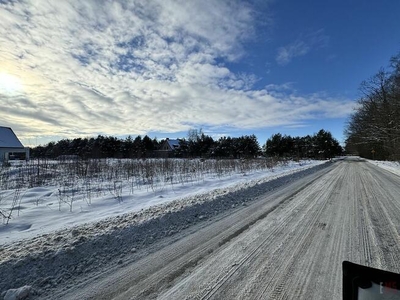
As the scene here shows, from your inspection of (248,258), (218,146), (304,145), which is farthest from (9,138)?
(304,145)

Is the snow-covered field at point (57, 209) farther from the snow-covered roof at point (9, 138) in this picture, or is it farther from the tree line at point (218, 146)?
the tree line at point (218, 146)

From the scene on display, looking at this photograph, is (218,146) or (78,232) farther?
(218,146)

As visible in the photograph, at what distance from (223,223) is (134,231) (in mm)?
1958

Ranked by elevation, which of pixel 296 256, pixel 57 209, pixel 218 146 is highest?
pixel 218 146

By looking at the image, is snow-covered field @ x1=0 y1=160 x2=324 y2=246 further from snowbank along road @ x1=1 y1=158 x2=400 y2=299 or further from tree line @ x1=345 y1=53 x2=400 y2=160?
tree line @ x1=345 y1=53 x2=400 y2=160

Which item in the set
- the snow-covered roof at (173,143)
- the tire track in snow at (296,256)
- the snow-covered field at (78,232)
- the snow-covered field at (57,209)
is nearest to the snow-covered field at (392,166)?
the tire track in snow at (296,256)

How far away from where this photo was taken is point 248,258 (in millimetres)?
3400

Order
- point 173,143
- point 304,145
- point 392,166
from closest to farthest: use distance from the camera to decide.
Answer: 1. point 392,166
2. point 304,145
3. point 173,143

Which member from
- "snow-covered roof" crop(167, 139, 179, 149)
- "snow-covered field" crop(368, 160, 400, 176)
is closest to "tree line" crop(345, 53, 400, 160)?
"snow-covered field" crop(368, 160, 400, 176)

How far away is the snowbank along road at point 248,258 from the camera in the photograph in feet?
8.74

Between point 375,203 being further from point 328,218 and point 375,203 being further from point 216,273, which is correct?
point 216,273

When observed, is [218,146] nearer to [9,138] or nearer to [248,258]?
[9,138]

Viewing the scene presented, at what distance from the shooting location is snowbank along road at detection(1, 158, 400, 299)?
2664 mm

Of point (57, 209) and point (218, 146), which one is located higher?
point (218, 146)
